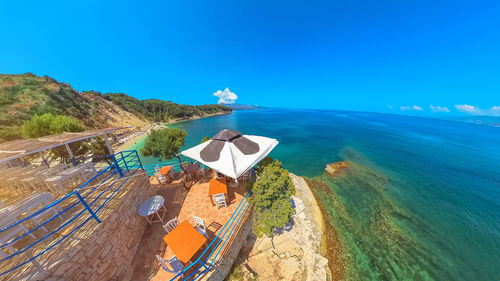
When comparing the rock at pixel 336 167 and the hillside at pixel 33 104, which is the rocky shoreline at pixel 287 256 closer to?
the rock at pixel 336 167

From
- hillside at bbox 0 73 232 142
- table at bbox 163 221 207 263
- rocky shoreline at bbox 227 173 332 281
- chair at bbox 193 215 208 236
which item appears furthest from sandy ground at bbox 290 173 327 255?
hillside at bbox 0 73 232 142

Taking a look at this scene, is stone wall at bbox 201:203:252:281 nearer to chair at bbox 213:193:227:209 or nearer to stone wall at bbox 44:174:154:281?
chair at bbox 213:193:227:209

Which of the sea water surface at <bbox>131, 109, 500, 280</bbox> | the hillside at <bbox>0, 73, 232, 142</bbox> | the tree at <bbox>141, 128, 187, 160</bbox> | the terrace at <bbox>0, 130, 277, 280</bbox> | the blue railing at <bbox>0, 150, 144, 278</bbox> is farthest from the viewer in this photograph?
the hillside at <bbox>0, 73, 232, 142</bbox>

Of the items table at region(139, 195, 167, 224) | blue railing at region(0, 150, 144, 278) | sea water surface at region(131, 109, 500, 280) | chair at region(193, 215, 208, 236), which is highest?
blue railing at region(0, 150, 144, 278)

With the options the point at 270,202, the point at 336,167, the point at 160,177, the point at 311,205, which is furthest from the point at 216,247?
the point at 336,167

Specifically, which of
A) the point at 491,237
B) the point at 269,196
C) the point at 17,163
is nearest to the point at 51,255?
the point at 269,196

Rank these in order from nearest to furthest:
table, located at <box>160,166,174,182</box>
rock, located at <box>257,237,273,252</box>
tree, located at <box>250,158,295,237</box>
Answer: tree, located at <box>250,158,295,237</box> → rock, located at <box>257,237,273,252</box> → table, located at <box>160,166,174,182</box>

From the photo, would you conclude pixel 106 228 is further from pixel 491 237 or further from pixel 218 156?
pixel 491 237
